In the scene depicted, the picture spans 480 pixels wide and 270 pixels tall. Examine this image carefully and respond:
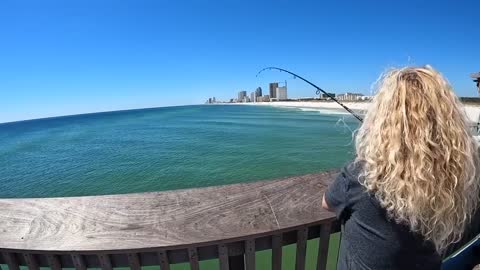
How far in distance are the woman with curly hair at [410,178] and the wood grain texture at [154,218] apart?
0.27 metres

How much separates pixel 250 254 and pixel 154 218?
51 centimetres

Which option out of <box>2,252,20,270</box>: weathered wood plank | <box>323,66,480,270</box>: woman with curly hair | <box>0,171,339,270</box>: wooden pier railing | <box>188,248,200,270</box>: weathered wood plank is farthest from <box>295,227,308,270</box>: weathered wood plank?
<box>2,252,20,270</box>: weathered wood plank

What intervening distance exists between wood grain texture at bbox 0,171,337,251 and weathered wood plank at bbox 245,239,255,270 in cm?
11

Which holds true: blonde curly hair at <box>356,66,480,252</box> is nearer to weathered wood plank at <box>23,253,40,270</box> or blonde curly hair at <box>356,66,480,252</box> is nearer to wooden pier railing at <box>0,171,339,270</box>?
wooden pier railing at <box>0,171,339,270</box>

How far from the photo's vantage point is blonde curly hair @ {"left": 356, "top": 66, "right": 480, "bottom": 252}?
1247mm

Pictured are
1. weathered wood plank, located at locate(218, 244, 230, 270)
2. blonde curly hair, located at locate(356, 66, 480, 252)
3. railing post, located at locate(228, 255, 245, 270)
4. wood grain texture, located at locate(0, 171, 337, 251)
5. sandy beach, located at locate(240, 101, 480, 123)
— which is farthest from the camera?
sandy beach, located at locate(240, 101, 480, 123)

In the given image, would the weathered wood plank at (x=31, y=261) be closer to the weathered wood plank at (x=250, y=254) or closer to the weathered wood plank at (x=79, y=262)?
the weathered wood plank at (x=79, y=262)

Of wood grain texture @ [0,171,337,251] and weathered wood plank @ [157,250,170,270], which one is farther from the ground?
wood grain texture @ [0,171,337,251]

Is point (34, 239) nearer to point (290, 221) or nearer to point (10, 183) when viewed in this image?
point (290, 221)

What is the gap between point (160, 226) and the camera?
1419mm

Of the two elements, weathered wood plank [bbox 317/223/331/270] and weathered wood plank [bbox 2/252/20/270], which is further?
weathered wood plank [bbox 317/223/331/270]

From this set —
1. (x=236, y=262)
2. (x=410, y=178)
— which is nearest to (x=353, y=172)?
(x=410, y=178)

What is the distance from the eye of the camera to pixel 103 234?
140 cm

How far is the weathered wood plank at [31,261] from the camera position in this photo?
1483 mm
